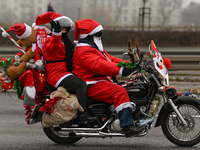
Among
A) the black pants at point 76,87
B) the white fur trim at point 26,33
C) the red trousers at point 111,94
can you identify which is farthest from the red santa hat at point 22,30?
the red trousers at point 111,94

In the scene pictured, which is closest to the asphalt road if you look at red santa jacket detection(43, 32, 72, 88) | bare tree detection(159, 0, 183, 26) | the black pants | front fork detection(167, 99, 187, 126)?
front fork detection(167, 99, 187, 126)

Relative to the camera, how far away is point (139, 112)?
5.32 metres

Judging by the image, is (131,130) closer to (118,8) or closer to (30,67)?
(30,67)

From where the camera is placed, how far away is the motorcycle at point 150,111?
5293mm

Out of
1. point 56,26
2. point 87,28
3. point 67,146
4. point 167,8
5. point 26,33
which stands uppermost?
point 56,26

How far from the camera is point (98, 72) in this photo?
17.1ft

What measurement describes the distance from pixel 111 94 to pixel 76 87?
47 centimetres

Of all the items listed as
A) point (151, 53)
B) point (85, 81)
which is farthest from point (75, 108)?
point (151, 53)

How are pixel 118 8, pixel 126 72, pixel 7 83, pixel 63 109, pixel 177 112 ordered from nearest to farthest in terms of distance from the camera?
1. pixel 126 72
2. pixel 63 109
3. pixel 177 112
4. pixel 7 83
5. pixel 118 8

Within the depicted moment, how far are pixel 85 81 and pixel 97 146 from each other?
98cm

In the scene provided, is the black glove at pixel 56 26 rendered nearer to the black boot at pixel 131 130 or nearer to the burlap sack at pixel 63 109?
the burlap sack at pixel 63 109

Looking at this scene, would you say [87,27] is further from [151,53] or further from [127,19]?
[127,19]

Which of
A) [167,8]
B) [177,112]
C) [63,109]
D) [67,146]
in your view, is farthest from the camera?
[167,8]

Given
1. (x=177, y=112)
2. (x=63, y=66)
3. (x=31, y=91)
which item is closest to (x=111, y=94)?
(x=63, y=66)
